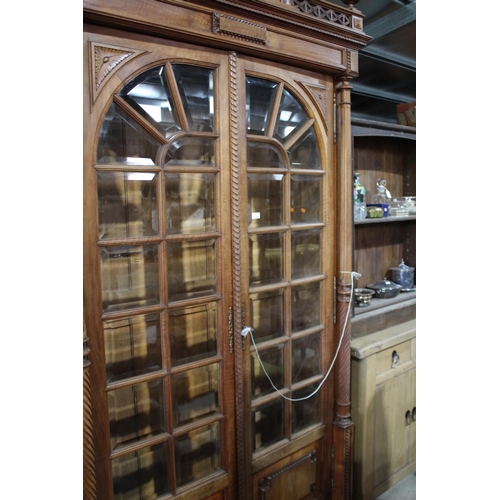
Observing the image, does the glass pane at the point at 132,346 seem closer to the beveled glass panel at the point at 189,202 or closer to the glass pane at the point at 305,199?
the beveled glass panel at the point at 189,202

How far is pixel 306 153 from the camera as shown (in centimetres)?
158

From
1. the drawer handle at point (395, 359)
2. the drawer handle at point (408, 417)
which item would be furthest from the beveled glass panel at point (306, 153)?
the drawer handle at point (408, 417)

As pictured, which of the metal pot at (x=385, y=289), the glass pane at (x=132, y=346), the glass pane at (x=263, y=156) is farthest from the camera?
the metal pot at (x=385, y=289)

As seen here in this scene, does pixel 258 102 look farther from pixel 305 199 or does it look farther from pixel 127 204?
pixel 127 204

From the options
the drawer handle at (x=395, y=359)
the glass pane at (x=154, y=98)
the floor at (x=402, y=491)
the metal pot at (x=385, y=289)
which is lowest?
the floor at (x=402, y=491)

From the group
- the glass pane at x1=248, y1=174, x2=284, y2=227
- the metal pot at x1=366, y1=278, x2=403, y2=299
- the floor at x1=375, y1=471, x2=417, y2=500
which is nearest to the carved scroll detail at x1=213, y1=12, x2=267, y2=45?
the glass pane at x1=248, y1=174, x2=284, y2=227

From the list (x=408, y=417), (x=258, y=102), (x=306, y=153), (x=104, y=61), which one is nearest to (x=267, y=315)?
(x=306, y=153)

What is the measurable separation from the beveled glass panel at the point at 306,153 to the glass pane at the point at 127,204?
559mm

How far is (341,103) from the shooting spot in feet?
5.29

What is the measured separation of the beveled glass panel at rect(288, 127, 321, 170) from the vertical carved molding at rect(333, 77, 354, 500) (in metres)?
0.10

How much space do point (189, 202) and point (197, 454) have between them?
82 cm

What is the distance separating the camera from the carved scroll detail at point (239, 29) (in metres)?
1.24

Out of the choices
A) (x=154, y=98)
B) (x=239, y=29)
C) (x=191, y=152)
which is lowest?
(x=191, y=152)

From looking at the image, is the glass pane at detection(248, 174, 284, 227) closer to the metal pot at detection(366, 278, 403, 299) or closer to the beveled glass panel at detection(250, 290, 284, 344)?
the beveled glass panel at detection(250, 290, 284, 344)
